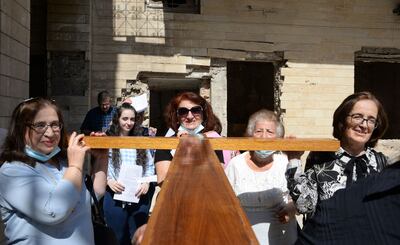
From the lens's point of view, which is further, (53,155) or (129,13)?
(129,13)

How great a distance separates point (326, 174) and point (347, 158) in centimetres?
17

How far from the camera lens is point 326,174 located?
216 centimetres

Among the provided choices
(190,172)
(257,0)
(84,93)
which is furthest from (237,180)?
(257,0)

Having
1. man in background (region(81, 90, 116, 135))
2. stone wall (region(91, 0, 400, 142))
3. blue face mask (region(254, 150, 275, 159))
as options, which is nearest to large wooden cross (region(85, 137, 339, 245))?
blue face mask (region(254, 150, 275, 159))

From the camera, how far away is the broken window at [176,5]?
8289 millimetres

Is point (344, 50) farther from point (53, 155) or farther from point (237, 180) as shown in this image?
point (53, 155)

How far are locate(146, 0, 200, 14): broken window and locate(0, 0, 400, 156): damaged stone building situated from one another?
0.02m

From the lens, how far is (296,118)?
886cm

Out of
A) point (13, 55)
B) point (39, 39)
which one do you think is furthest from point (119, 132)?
point (39, 39)

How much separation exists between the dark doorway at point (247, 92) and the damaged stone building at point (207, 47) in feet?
12.2

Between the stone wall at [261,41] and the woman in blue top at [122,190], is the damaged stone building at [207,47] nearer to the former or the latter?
the stone wall at [261,41]

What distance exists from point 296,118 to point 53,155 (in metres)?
7.30

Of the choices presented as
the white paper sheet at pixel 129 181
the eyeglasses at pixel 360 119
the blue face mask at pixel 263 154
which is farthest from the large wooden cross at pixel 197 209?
the white paper sheet at pixel 129 181

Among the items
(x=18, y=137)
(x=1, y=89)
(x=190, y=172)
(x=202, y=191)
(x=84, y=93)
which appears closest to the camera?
(x=202, y=191)
